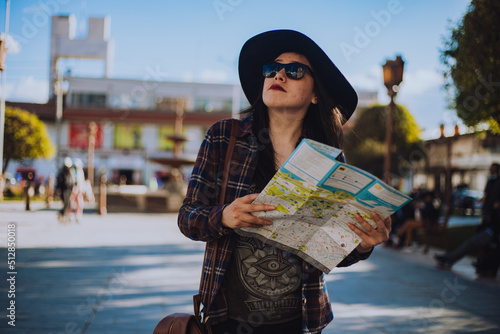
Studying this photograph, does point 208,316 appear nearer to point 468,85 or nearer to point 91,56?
point 468,85

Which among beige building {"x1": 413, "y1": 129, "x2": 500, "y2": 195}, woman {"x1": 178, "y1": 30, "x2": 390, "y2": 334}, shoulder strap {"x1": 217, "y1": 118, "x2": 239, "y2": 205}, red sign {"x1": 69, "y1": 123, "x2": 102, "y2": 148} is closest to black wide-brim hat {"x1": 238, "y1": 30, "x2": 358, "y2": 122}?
woman {"x1": 178, "y1": 30, "x2": 390, "y2": 334}

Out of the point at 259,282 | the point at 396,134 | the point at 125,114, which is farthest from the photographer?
the point at 125,114

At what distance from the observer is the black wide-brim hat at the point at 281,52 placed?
79.4 inches

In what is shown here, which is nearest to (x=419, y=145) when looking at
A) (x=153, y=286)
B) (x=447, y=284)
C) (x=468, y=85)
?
(x=468, y=85)

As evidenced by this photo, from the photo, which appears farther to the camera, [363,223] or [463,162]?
[463,162]

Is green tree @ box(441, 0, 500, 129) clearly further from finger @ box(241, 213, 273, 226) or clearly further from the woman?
finger @ box(241, 213, 273, 226)

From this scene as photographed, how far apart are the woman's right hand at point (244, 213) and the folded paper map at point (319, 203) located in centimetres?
2

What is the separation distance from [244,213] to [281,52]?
879 millimetres

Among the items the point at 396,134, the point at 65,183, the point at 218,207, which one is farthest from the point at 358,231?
the point at 396,134

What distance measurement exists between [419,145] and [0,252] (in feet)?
128

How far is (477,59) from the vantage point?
8.24 metres

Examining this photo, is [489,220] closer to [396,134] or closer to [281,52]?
[281,52]

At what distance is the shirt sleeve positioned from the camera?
5.37ft

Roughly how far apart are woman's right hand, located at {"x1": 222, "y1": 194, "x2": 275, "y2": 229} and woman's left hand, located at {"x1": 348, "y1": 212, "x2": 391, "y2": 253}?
356 mm
